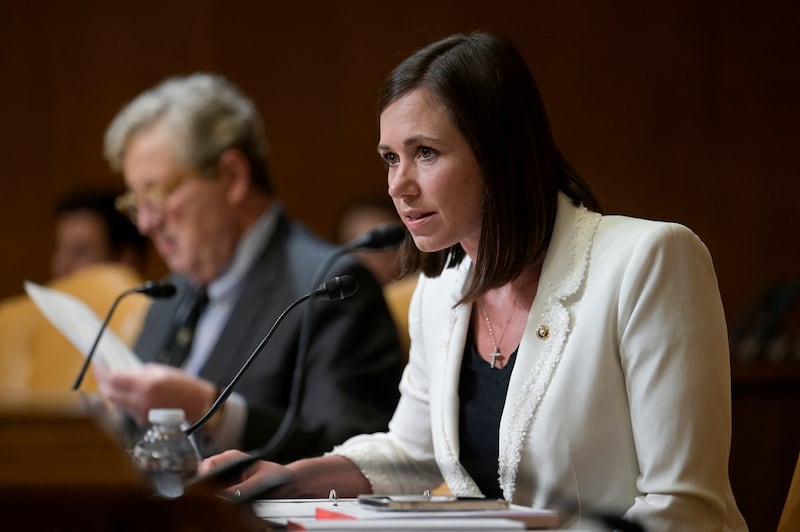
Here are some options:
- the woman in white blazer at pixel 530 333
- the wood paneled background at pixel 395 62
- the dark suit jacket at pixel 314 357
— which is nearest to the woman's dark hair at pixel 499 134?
the woman in white blazer at pixel 530 333

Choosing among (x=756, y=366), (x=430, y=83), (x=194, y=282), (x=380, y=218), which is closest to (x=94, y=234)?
(x=380, y=218)

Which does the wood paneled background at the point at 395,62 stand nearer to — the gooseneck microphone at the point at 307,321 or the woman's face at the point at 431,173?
the gooseneck microphone at the point at 307,321

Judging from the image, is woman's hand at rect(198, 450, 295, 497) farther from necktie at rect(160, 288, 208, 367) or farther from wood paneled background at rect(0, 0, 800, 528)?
wood paneled background at rect(0, 0, 800, 528)

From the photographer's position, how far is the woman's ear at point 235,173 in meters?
3.62

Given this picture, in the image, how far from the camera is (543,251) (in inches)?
80.8

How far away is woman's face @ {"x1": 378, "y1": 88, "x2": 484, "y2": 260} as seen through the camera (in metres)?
1.97

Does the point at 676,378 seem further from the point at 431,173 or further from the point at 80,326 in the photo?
the point at 80,326

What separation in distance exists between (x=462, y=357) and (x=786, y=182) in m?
4.36

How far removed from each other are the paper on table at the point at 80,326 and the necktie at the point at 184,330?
616 mm

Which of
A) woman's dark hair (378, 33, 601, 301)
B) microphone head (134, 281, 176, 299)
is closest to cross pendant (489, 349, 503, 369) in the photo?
woman's dark hair (378, 33, 601, 301)

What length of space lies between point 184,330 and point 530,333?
1.89 m

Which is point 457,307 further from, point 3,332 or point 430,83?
point 3,332

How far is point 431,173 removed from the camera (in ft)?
6.50

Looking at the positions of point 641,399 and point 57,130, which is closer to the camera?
point 641,399
